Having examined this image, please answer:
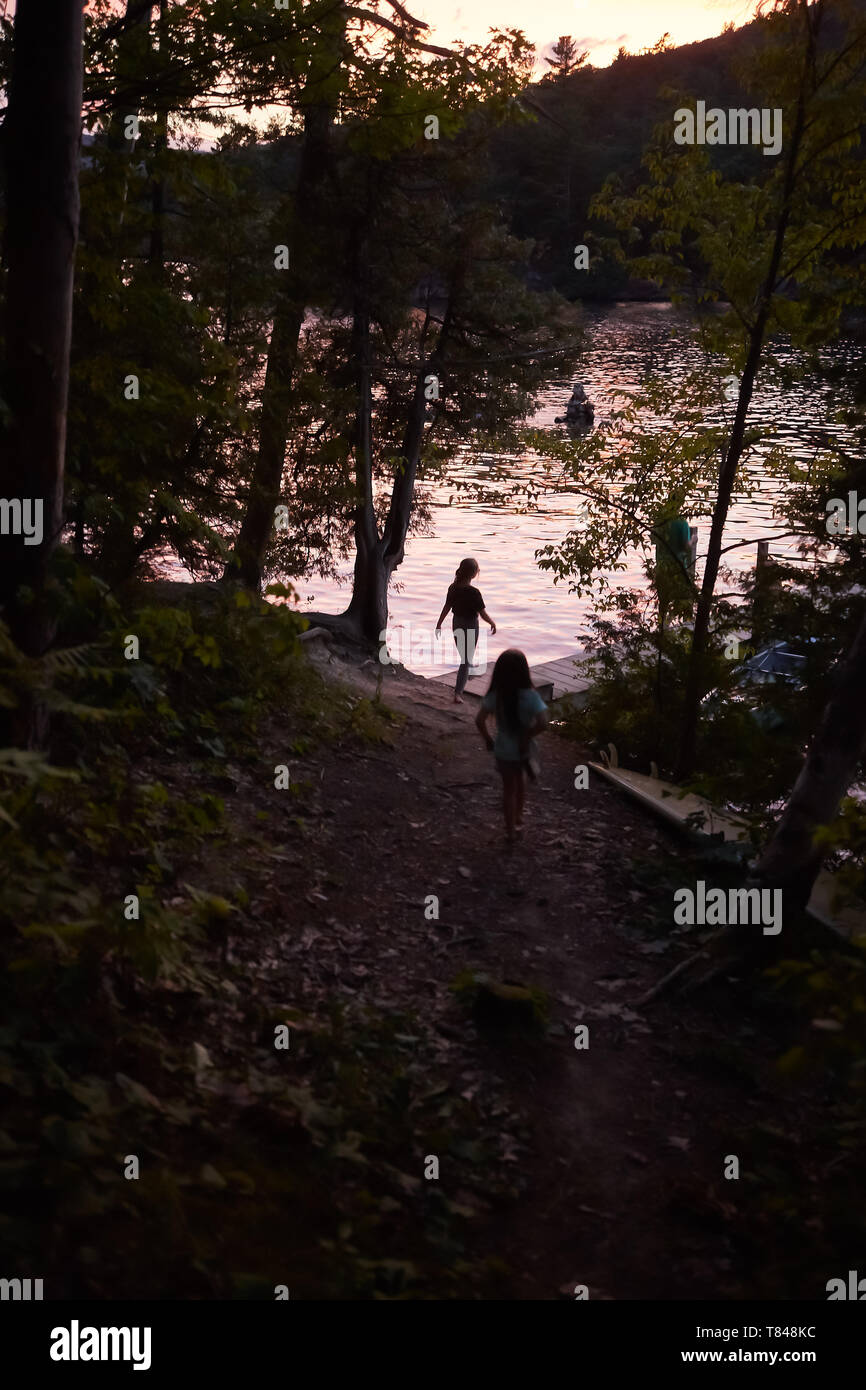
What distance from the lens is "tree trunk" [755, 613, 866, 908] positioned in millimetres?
6734

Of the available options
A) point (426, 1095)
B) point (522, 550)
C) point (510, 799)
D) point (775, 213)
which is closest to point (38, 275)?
point (426, 1095)

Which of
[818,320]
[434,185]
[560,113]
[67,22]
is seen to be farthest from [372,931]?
[560,113]

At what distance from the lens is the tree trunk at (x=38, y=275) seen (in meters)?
5.19

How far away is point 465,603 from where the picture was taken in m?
15.6

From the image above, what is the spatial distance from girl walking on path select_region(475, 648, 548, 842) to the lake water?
13.3 ft

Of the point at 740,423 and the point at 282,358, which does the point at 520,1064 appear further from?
the point at 282,358

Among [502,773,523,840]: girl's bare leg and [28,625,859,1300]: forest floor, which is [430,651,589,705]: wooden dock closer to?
[502,773,523,840]: girl's bare leg

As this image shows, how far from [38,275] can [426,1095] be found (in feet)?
14.9

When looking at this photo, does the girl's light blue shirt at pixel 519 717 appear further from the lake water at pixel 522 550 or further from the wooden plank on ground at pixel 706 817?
the lake water at pixel 522 550

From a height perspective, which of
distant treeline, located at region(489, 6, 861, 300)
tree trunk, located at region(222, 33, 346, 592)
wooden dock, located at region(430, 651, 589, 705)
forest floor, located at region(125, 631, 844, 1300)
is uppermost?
distant treeline, located at region(489, 6, 861, 300)

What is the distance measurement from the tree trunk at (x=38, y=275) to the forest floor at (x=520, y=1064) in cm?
244

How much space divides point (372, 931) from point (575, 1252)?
10.5 ft

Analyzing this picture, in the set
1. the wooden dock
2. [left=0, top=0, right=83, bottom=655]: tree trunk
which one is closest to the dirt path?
[left=0, top=0, right=83, bottom=655]: tree trunk

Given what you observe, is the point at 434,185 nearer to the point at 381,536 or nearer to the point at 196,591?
the point at 381,536
